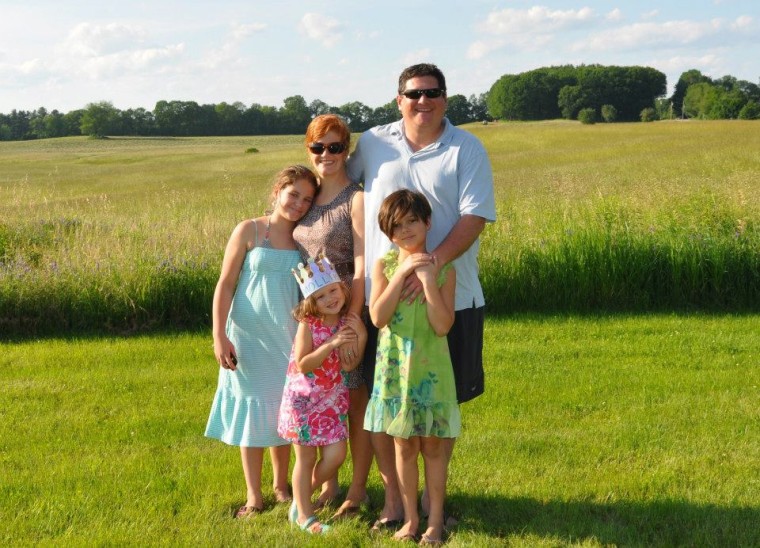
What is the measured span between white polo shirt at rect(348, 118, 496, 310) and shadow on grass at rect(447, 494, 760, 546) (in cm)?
106

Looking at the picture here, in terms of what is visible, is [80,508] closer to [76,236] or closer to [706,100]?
[76,236]

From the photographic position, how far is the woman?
3.82 m

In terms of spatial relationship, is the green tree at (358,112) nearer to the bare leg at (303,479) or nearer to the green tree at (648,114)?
the green tree at (648,114)

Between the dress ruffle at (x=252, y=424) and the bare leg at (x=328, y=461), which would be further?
the dress ruffle at (x=252, y=424)

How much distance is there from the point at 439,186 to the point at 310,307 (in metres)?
0.77

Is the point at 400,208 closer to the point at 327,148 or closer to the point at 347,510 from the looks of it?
the point at 327,148

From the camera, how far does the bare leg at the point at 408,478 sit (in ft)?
12.2

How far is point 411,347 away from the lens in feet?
Answer: 11.8

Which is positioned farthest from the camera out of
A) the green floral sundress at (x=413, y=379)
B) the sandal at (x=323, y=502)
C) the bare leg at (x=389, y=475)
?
the sandal at (x=323, y=502)

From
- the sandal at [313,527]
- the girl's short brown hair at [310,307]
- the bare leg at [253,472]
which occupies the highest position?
the girl's short brown hair at [310,307]

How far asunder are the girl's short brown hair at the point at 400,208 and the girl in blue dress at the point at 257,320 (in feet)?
1.86

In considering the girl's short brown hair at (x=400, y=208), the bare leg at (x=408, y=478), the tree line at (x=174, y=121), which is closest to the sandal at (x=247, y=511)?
the bare leg at (x=408, y=478)

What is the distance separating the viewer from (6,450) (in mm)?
5086

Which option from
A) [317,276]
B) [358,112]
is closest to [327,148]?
[317,276]
